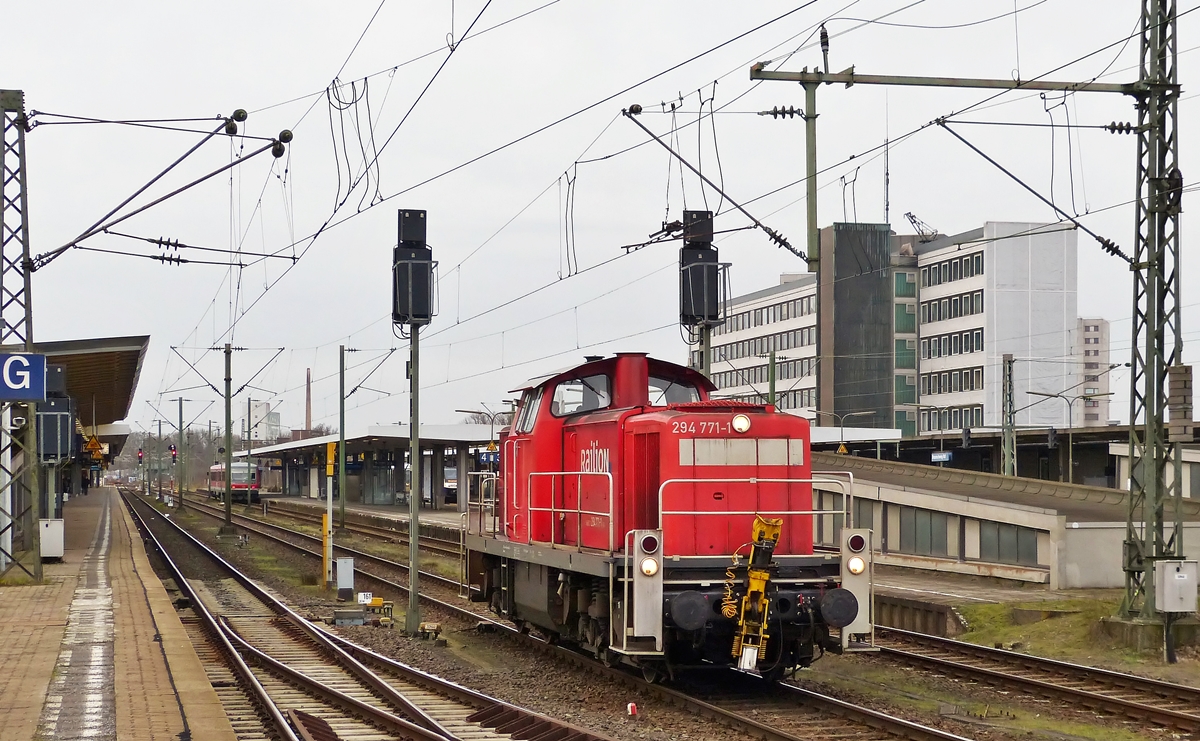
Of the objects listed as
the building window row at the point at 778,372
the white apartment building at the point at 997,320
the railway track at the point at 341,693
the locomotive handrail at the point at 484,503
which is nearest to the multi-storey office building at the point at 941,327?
the white apartment building at the point at 997,320

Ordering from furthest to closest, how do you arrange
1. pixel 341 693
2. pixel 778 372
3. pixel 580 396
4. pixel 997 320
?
1. pixel 778 372
2. pixel 997 320
3. pixel 580 396
4. pixel 341 693

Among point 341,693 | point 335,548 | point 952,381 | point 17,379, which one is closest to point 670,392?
point 341,693

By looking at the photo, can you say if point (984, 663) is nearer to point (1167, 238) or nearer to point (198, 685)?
point (1167, 238)

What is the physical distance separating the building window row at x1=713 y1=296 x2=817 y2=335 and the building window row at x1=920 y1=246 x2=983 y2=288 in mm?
7513

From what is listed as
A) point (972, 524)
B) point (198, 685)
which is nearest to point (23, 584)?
point (198, 685)

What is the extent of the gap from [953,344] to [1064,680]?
6323 centimetres

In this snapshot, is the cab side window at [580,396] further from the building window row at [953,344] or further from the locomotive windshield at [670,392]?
the building window row at [953,344]

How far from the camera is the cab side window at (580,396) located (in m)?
14.2

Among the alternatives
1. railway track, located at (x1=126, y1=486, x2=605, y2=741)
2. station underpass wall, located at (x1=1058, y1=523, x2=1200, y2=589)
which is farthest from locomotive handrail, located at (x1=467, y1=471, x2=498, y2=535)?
station underpass wall, located at (x1=1058, y1=523, x2=1200, y2=589)

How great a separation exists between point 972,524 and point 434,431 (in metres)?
37.0

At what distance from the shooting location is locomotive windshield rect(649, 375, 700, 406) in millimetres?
13906

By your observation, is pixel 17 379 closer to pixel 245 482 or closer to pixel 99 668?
pixel 99 668

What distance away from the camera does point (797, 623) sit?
1179 cm

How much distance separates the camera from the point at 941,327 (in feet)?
248
